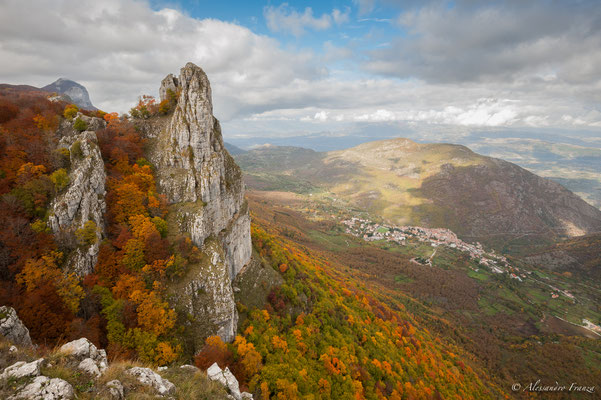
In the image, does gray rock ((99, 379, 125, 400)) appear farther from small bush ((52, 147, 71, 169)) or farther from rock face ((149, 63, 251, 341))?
small bush ((52, 147, 71, 169))

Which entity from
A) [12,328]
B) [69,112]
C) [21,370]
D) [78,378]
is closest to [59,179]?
[69,112]

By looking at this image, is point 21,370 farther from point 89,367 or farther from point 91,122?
point 91,122

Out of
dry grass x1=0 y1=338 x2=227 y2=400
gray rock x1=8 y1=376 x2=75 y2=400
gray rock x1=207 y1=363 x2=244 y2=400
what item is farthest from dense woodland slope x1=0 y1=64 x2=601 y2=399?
gray rock x1=207 y1=363 x2=244 y2=400

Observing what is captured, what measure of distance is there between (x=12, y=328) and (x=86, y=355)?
7225mm

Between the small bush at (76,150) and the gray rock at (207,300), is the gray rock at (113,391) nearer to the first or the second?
the gray rock at (207,300)

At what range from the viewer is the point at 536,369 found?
377ft

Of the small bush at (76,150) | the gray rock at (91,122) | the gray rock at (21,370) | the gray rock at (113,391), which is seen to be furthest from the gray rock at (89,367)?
the gray rock at (91,122)

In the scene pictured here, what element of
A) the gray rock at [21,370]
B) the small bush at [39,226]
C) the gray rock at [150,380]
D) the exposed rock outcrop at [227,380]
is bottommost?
the exposed rock outcrop at [227,380]

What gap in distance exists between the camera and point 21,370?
1163 cm

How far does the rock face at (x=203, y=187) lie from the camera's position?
102ft

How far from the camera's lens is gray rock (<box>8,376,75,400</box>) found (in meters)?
10.9

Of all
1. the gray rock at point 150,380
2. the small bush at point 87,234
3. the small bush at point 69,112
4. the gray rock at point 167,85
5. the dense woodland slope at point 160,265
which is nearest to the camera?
the gray rock at point 150,380

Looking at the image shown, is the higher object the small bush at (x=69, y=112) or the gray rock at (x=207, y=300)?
the small bush at (x=69, y=112)

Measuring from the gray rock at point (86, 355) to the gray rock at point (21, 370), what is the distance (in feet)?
7.38
